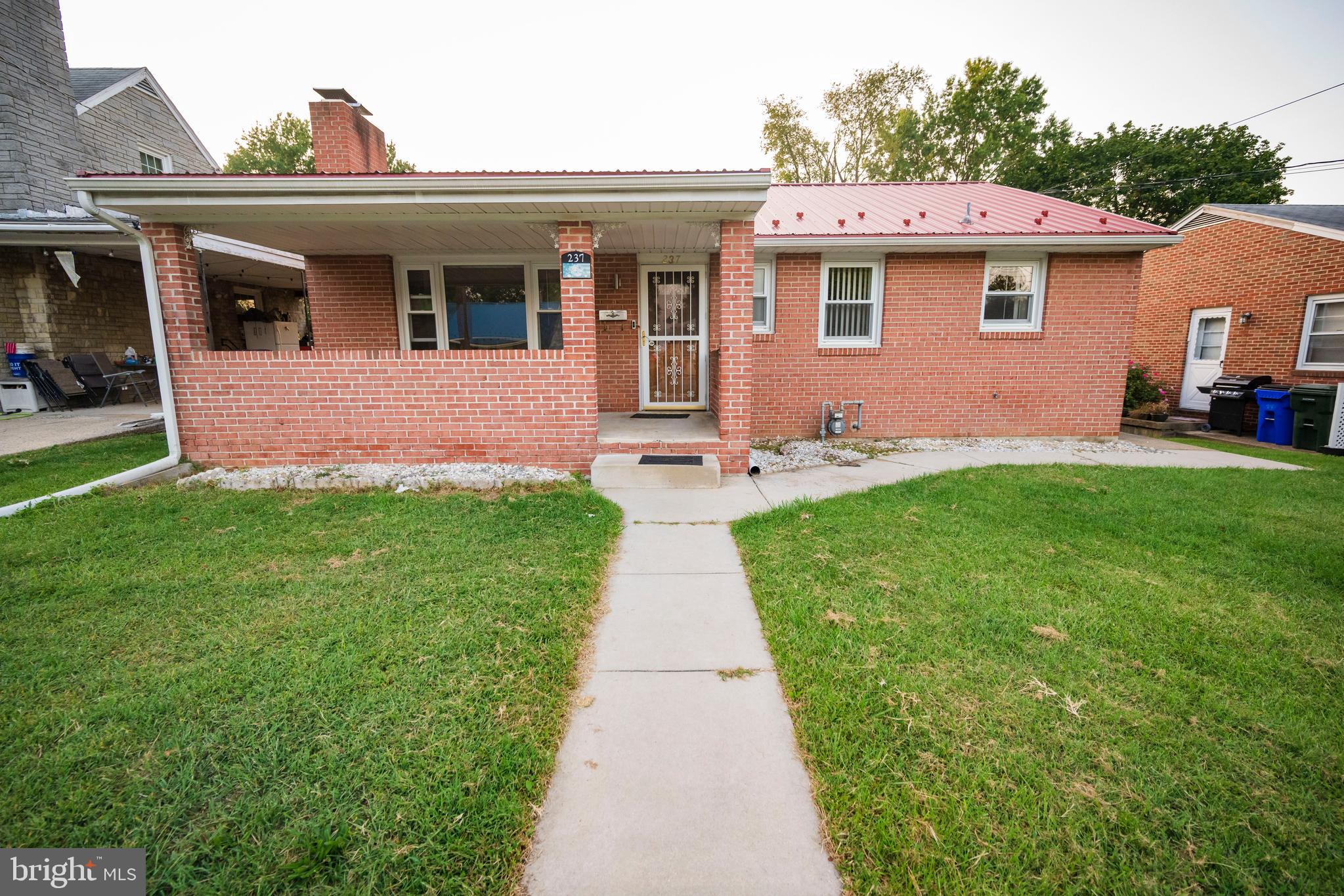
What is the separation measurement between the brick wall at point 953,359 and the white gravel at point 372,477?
4.03 m

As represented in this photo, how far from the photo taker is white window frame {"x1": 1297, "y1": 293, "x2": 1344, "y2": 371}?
948 cm

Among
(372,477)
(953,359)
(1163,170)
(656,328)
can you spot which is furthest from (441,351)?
(1163,170)

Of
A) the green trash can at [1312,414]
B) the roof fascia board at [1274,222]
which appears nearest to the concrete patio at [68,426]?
the green trash can at [1312,414]

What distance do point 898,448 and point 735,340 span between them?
3.38m

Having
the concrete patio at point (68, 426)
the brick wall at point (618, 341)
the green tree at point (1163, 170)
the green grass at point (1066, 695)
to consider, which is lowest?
the green grass at point (1066, 695)

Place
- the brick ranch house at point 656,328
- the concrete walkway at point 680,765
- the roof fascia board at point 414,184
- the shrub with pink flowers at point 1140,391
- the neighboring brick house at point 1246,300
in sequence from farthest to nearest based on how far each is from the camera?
the shrub with pink flowers at point 1140,391, the neighboring brick house at point 1246,300, the brick ranch house at point 656,328, the roof fascia board at point 414,184, the concrete walkway at point 680,765

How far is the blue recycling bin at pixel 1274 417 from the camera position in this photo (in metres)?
8.94

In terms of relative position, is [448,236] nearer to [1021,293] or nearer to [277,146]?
[1021,293]

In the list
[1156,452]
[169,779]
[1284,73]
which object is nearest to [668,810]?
[169,779]

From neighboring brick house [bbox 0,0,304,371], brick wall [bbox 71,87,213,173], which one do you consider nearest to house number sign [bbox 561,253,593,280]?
neighboring brick house [bbox 0,0,304,371]

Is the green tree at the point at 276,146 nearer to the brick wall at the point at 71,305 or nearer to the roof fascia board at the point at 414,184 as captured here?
the brick wall at the point at 71,305

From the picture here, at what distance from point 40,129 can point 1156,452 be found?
20159 mm

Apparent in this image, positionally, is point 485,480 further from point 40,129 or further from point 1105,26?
point 1105,26

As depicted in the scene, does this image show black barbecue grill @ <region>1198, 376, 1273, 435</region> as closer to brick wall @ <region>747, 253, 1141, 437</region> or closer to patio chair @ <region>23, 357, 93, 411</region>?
brick wall @ <region>747, 253, 1141, 437</region>
